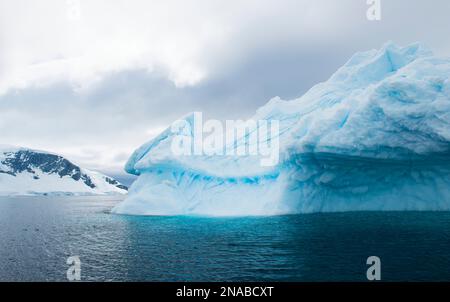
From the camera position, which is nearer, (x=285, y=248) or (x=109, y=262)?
(x=109, y=262)

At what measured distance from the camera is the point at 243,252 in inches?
588

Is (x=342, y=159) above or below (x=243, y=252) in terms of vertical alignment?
above

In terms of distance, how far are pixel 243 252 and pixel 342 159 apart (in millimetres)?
15049

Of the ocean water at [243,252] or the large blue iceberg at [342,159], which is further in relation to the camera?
the large blue iceberg at [342,159]

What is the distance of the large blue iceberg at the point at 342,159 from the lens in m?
23.7

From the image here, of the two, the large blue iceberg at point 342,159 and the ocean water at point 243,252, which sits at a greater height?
the large blue iceberg at point 342,159

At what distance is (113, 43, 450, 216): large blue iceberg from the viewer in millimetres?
23719

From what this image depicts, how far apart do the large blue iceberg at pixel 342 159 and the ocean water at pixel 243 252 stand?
222 inches

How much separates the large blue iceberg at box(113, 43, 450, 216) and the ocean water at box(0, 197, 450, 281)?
18.5 ft

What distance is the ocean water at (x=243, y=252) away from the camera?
38.0 feet
